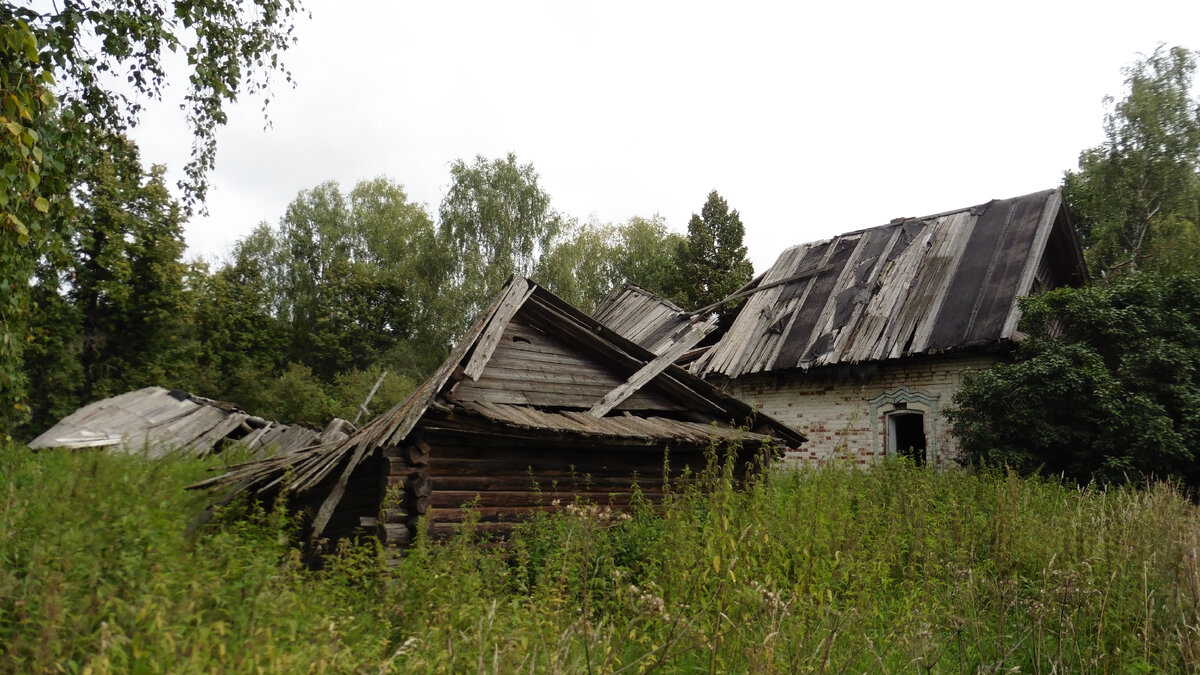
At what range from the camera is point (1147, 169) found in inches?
898

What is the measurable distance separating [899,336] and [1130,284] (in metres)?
3.79

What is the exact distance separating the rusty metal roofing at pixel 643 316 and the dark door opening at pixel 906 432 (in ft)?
17.4

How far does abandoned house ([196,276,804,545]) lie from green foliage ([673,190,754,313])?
20.8 metres

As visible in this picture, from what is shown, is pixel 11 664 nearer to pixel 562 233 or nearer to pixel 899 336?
pixel 899 336

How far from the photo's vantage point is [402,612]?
15.5ft

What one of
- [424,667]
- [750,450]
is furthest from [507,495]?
[424,667]

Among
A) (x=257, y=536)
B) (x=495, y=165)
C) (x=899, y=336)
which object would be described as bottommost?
(x=257, y=536)

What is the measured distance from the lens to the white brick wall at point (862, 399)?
1369cm

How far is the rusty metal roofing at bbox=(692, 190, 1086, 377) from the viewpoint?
13867 millimetres

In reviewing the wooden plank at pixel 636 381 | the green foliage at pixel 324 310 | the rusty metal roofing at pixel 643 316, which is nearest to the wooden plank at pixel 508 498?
the wooden plank at pixel 636 381

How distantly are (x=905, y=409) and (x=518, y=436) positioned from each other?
921 centimetres

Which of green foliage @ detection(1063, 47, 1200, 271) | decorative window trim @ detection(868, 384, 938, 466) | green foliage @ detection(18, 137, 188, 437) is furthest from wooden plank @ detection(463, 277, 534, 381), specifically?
green foliage @ detection(18, 137, 188, 437)

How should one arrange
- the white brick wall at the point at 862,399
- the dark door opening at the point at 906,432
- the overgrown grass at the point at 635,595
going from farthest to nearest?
the dark door opening at the point at 906,432 < the white brick wall at the point at 862,399 < the overgrown grass at the point at 635,595

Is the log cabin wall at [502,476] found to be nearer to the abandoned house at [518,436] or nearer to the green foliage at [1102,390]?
the abandoned house at [518,436]
